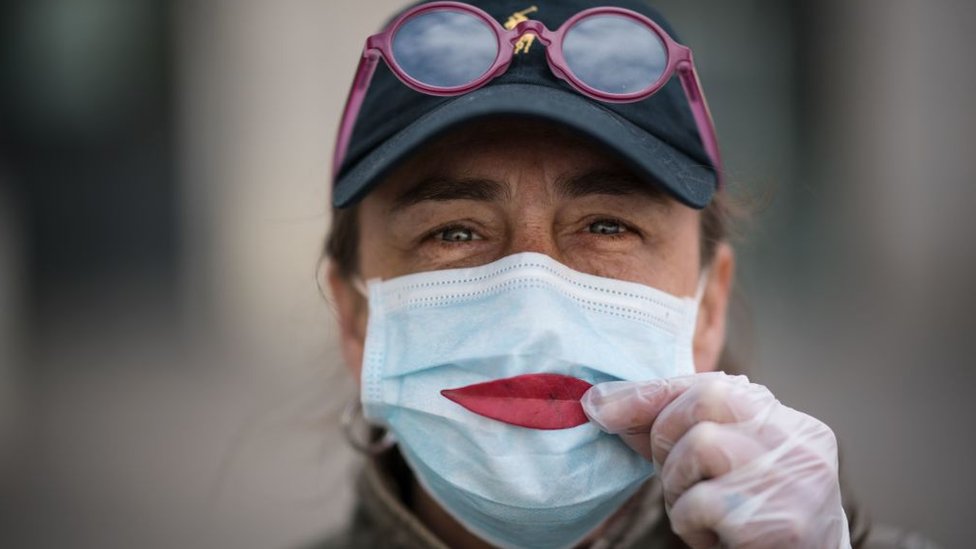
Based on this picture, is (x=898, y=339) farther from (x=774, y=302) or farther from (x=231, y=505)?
(x=231, y=505)

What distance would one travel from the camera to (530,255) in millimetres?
2227

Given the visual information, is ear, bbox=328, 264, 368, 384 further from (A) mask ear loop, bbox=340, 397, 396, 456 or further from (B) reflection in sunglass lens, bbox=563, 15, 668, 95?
(B) reflection in sunglass lens, bbox=563, 15, 668, 95

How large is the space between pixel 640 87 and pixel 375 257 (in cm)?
79

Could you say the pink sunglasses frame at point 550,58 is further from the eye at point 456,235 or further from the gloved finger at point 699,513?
the gloved finger at point 699,513

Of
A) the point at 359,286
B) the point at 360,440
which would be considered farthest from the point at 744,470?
the point at 360,440

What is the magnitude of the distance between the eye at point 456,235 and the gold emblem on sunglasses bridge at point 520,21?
1.43 feet

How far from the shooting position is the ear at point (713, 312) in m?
2.58

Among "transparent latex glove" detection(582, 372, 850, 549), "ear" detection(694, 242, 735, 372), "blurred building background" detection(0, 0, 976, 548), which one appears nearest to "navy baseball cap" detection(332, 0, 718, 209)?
"ear" detection(694, 242, 735, 372)

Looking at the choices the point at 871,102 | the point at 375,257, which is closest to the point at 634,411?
the point at 375,257

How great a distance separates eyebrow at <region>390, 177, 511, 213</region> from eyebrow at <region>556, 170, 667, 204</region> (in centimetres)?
14

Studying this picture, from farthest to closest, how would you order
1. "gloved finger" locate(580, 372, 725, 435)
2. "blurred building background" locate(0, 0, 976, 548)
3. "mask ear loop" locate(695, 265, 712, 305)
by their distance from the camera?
→ "blurred building background" locate(0, 0, 976, 548), "mask ear loop" locate(695, 265, 712, 305), "gloved finger" locate(580, 372, 725, 435)

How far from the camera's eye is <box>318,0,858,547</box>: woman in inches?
81.6

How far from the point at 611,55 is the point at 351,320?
0.99m

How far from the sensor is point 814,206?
31.9ft
